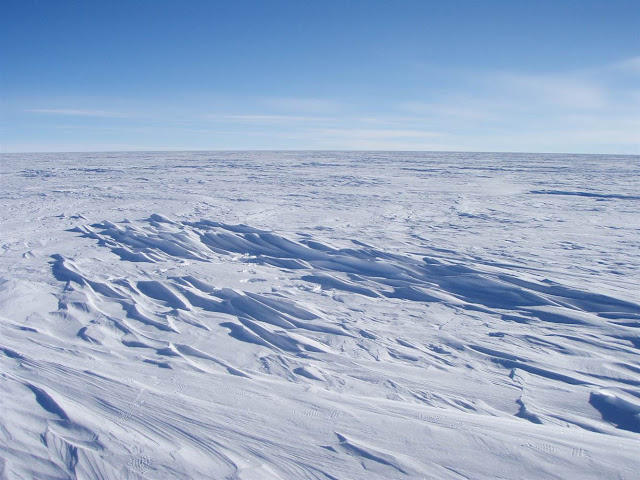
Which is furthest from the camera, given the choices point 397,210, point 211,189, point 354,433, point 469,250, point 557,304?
point 211,189

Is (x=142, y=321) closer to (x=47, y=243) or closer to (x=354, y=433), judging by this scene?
(x=354, y=433)

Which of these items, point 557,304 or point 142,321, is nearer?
point 142,321

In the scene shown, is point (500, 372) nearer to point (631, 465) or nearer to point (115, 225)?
point (631, 465)

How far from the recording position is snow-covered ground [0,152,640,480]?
2037 millimetres

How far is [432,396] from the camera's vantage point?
8.48 feet

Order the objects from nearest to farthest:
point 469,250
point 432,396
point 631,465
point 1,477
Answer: point 1,477, point 631,465, point 432,396, point 469,250

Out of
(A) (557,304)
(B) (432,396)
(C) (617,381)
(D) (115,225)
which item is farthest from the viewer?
(D) (115,225)

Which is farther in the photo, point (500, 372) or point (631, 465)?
point (500, 372)

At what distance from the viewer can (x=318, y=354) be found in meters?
3.07

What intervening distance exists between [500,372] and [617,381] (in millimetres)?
704

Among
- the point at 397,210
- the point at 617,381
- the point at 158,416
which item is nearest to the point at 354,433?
the point at 158,416

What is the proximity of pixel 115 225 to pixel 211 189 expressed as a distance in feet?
20.5

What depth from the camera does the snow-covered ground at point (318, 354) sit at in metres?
2.04

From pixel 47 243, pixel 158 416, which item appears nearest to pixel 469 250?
pixel 158 416
